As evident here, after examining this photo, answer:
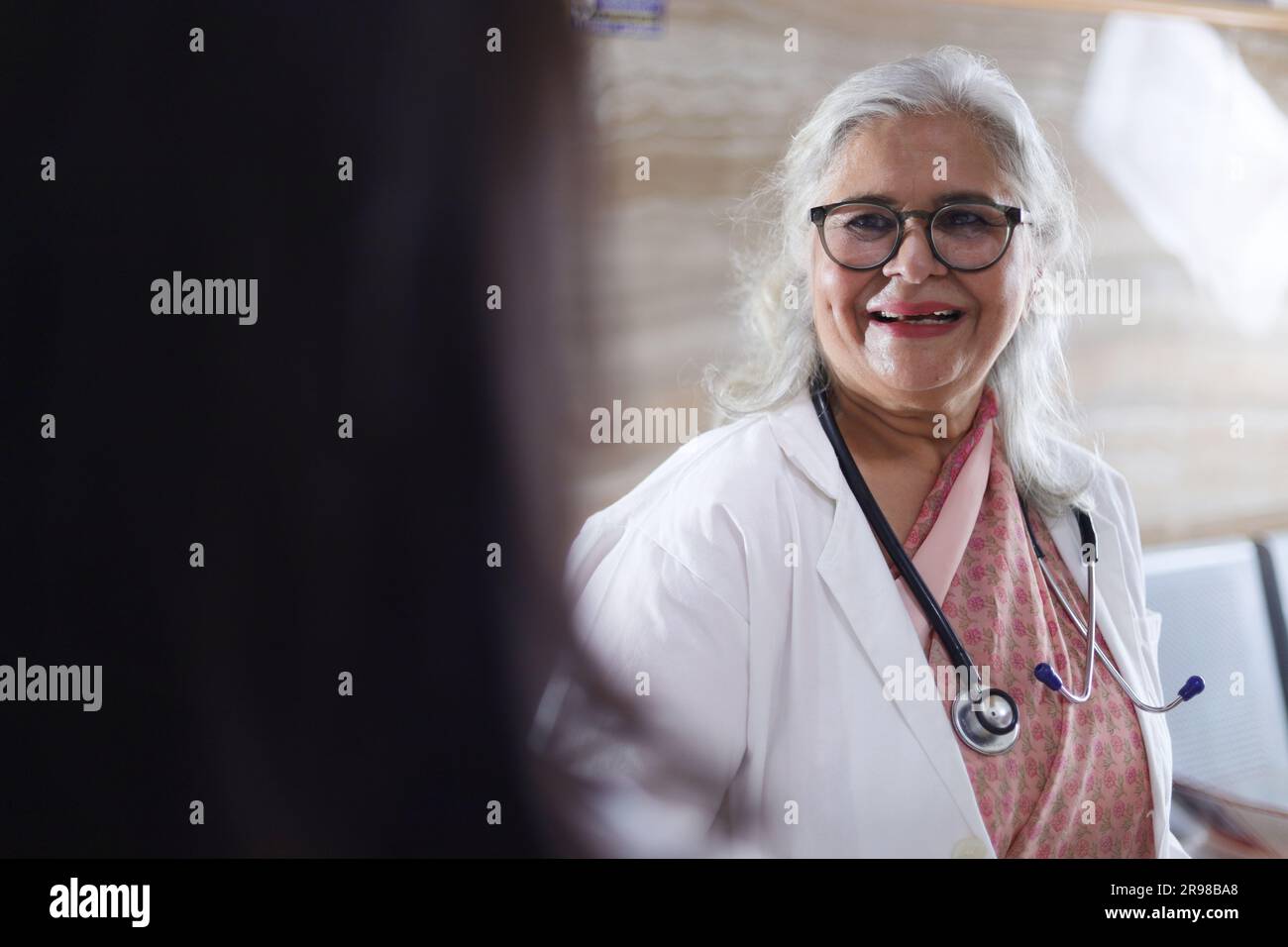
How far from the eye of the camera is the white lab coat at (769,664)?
1.30 metres

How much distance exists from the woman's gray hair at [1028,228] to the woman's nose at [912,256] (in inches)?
4.1

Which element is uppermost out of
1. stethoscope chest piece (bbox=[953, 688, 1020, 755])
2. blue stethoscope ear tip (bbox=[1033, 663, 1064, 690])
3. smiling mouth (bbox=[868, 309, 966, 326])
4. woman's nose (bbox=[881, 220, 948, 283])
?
woman's nose (bbox=[881, 220, 948, 283])

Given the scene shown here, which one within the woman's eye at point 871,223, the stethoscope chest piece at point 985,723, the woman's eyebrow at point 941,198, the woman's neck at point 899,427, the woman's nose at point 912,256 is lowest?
the stethoscope chest piece at point 985,723

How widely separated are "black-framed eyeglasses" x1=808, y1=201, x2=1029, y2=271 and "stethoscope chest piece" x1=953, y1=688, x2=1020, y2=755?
1.65 feet

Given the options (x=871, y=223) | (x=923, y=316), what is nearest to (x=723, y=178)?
(x=871, y=223)

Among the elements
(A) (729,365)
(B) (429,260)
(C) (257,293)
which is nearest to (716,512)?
(A) (729,365)

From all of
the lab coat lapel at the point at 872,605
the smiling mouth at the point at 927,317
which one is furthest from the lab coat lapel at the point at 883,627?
the smiling mouth at the point at 927,317

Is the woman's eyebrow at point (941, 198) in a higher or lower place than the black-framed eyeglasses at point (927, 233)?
higher

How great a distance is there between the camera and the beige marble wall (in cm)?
138

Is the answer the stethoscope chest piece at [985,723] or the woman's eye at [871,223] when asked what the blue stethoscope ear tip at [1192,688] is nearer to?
the stethoscope chest piece at [985,723]

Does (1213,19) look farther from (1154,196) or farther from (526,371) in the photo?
(526,371)

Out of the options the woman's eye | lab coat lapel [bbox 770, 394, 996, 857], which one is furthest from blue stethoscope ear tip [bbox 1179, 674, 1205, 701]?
the woman's eye

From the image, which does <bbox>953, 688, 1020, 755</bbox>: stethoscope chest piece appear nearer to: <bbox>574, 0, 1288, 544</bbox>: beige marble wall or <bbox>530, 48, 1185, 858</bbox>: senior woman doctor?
<bbox>530, 48, 1185, 858</bbox>: senior woman doctor

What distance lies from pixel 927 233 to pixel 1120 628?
533 millimetres
